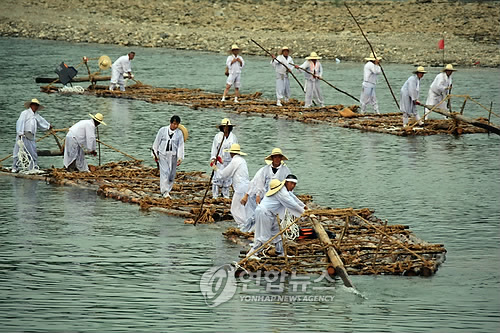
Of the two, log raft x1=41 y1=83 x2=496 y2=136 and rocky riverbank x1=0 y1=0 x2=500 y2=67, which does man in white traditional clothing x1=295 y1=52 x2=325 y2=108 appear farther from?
rocky riverbank x1=0 y1=0 x2=500 y2=67

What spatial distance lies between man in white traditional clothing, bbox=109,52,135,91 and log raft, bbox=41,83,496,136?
363 mm

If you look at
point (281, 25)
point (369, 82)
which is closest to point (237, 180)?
point (369, 82)

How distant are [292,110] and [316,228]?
1663cm

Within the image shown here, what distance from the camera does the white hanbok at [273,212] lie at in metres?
15.3

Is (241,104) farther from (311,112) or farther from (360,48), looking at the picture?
(360,48)

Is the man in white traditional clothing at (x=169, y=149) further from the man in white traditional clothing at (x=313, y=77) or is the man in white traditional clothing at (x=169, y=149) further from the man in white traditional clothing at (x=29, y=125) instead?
the man in white traditional clothing at (x=313, y=77)

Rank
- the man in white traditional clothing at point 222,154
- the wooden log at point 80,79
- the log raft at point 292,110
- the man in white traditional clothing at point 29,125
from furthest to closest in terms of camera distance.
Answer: the wooden log at point 80,79 → the log raft at point 292,110 → the man in white traditional clothing at point 29,125 → the man in white traditional clothing at point 222,154

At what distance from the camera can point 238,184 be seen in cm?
1812

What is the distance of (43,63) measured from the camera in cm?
4725

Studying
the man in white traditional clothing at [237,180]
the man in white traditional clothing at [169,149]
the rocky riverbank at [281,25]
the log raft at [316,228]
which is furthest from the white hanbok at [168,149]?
the rocky riverbank at [281,25]

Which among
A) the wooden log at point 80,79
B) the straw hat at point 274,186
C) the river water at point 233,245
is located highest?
the straw hat at point 274,186

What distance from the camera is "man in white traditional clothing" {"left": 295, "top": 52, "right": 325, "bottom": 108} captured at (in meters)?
31.7

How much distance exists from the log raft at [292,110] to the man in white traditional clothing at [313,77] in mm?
315

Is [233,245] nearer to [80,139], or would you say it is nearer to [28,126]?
[80,139]
